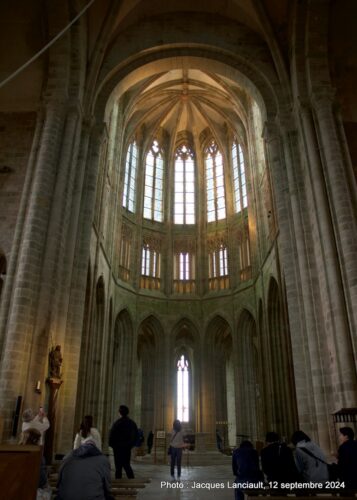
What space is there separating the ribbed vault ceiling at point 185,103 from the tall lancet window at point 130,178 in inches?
55.0

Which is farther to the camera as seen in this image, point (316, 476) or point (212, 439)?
point (212, 439)

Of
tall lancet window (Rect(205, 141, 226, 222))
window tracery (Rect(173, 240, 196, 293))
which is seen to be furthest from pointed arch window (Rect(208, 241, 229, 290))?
tall lancet window (Rect(205, 141, 226, 222))

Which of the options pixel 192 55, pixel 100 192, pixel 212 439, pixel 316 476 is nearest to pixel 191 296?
pixel 212 439

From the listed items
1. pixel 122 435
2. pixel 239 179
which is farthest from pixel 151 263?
pixel 122 435

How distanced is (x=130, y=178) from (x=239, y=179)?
6.54m

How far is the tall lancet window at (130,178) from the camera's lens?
943 inches

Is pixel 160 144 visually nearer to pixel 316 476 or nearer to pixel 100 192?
pixel 100 192

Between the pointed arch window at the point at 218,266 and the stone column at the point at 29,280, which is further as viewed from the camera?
the pointed arch window at the point at 218,266

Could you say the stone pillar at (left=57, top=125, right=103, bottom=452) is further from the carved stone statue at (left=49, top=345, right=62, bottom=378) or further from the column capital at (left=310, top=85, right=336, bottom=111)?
the column capital at (left=310, top=85, right=336, bottom=111)

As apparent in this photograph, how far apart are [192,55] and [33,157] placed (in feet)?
28.3

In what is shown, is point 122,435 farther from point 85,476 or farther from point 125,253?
point 125,253

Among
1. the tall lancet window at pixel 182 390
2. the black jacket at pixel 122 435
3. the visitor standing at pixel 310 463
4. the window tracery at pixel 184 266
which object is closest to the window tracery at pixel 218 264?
the window tracery at pixel 184 266

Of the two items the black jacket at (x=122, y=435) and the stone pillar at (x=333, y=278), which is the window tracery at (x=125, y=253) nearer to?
the stone pillar at (x=333, y=278)

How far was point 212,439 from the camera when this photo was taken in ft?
68.8
